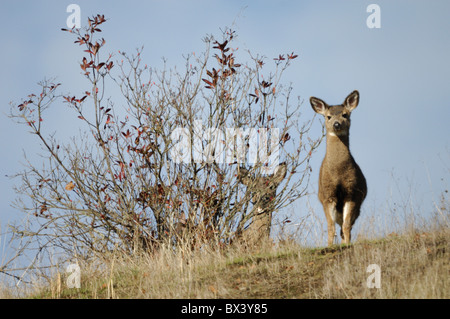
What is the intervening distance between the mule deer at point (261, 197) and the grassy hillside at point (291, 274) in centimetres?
118

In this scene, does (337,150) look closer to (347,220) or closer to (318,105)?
(318,105)

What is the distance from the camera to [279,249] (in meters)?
9.91

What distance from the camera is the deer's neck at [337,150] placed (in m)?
10.4

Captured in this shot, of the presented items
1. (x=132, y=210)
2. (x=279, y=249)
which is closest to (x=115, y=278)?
(x=132, y=210)

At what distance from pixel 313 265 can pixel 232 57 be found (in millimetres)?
4821

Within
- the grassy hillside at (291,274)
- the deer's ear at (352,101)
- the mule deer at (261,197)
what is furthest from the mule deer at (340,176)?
the mule deer at (261,197)

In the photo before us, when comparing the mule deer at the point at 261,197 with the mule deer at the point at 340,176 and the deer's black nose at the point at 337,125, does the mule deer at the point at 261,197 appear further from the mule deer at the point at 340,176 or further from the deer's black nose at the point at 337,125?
the deer's black nose at the point at 337,125

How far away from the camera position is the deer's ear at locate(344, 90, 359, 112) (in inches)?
415

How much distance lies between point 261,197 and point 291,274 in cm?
336

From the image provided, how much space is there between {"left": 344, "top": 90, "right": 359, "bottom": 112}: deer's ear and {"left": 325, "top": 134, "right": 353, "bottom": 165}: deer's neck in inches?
23.5

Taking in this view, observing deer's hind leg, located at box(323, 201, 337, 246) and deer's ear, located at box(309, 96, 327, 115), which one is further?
deer's ear, located at box(309, 96, 327, 115)

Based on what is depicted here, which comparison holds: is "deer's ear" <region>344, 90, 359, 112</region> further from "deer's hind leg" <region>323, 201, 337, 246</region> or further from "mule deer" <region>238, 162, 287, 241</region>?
"deer's hind leg" <region>323, 201, 337, 246</region>

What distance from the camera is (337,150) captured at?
10.6 meters

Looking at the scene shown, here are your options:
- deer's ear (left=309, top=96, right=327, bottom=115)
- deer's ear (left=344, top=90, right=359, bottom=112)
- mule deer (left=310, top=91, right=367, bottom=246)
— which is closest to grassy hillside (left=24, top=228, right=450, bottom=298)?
mule deer (left=310, top=91, right=367, bottom=246)
